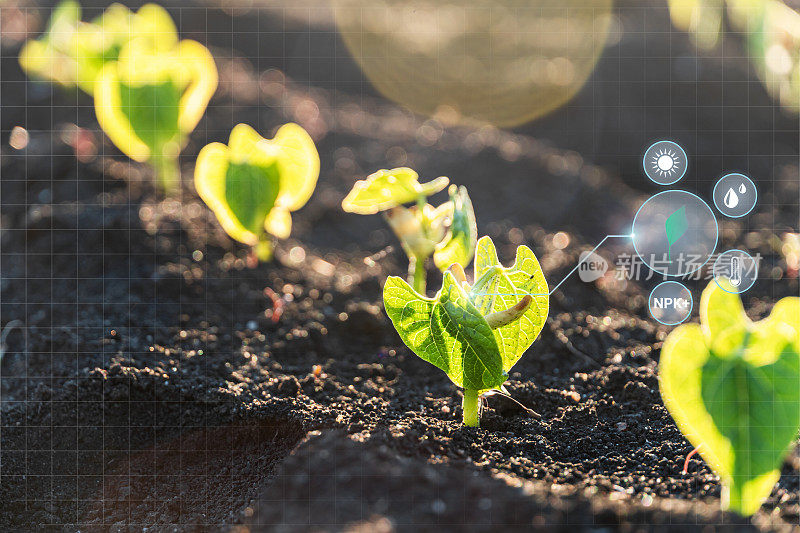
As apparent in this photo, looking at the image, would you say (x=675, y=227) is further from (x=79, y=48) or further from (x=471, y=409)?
(x=79, y=48)

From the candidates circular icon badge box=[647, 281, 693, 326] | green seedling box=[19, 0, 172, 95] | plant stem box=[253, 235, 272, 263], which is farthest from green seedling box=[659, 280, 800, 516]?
green seedling box=[19, 0, 172, 95]

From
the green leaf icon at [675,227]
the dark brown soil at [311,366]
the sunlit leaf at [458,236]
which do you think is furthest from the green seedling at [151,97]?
the green leaf icon at [675,227]

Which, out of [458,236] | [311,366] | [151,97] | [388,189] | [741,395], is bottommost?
[311,366]

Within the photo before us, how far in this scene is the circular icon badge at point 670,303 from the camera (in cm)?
269

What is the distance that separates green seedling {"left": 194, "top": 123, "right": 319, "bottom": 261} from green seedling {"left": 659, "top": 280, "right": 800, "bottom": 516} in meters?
1.71

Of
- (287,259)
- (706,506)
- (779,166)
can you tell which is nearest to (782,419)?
(706,506)

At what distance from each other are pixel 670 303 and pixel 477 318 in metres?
1.74

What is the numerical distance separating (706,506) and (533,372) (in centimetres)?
96

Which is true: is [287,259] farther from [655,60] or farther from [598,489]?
[655,60]

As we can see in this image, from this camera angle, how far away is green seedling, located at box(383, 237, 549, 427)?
1486 millimetres

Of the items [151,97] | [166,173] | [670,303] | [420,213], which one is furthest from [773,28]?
[166,173]

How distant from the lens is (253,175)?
2.45m

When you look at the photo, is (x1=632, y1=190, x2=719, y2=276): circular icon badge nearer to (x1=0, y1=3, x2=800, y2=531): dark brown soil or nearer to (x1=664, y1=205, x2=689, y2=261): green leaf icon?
(x1=664, y1=205, x2=689, y2=261): green leaf icon

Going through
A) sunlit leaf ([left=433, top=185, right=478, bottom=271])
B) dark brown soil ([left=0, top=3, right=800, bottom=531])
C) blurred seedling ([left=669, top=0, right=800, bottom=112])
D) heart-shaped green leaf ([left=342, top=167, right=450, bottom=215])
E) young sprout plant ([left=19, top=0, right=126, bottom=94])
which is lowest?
dark brown soil ([left=0, top=3, right=800, bottom=531])
